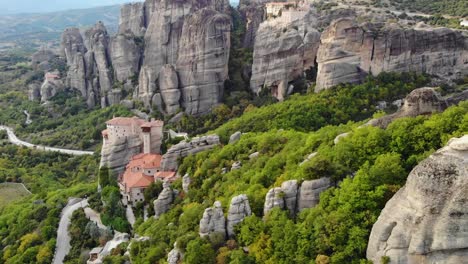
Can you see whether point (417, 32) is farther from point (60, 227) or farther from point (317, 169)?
point (60, 227)

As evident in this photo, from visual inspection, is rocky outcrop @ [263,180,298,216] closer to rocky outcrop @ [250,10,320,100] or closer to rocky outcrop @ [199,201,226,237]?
rocky outcrop @ [199,201,226,237]

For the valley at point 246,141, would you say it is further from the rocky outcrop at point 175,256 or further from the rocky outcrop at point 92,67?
the rocky outcrop at point 92,67

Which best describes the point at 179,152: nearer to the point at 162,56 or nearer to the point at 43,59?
the point at 162,56

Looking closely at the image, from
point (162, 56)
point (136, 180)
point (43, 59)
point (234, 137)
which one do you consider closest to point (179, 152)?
point (136, 180)

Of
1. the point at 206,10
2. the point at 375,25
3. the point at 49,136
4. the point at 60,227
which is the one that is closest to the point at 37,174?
the point at 49,136

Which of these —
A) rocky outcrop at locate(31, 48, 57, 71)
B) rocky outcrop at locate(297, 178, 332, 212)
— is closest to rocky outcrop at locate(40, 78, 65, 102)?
rocky outcrop at locate(31, 48, 57, 71)

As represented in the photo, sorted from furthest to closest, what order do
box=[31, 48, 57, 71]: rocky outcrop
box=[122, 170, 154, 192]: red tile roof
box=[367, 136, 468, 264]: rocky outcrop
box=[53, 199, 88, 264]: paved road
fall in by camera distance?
box=[31, 48, 57, 71]: rocky outcrop < box=[122, 170, 154, 192]: red tile roof < box=[53, 199, 88, 264]: paved road < box=[367, 136, 468, 264]: rocky outcrop

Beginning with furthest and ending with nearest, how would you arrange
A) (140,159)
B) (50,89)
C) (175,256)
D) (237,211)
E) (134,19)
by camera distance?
(50,89)
(134,19)
(140,159)
(175,256)
(237,211)
